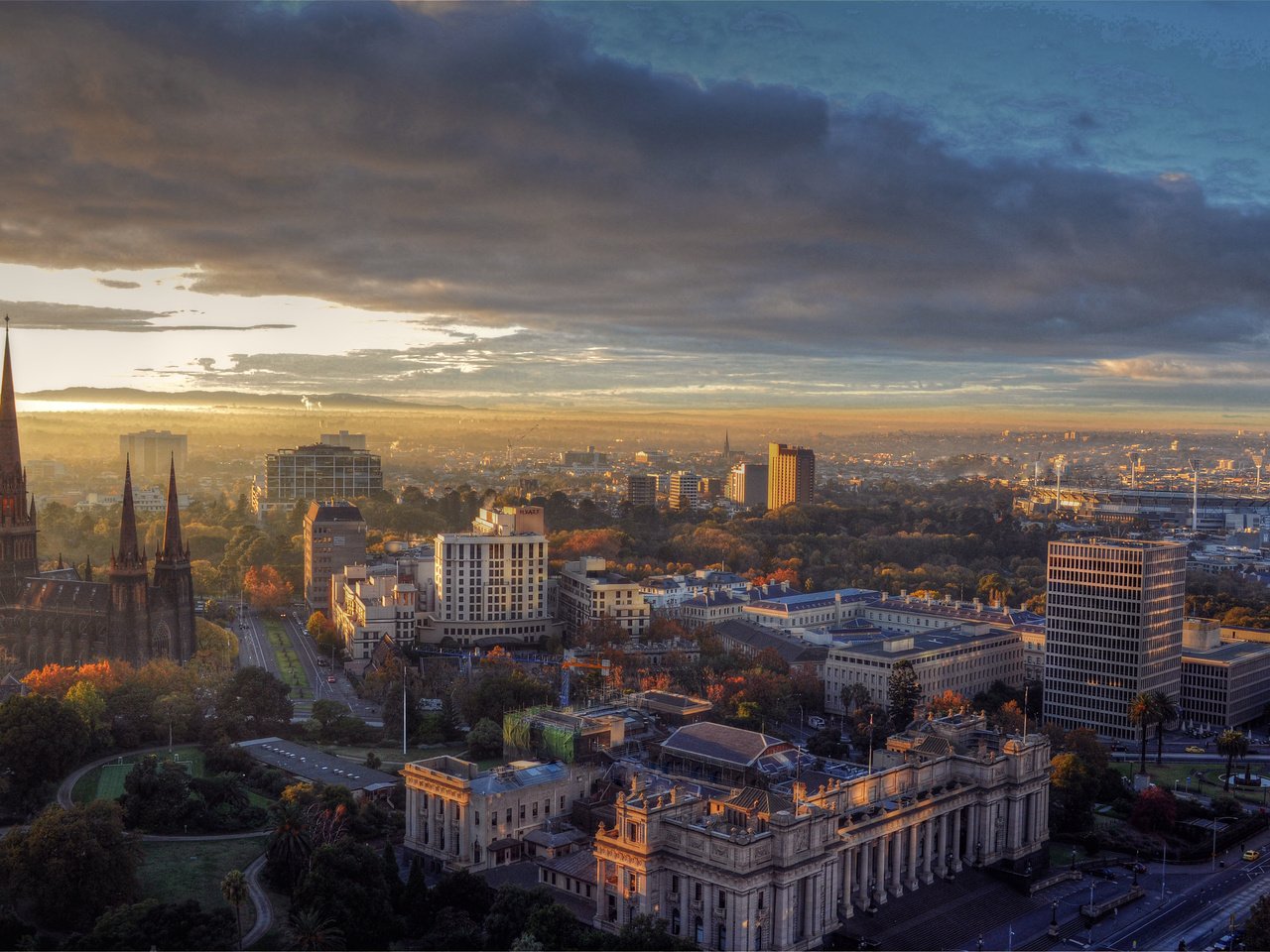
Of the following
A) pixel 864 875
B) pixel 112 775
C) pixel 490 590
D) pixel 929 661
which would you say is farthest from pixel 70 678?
pixel 929 661

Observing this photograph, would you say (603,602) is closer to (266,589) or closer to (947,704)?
(947,704)

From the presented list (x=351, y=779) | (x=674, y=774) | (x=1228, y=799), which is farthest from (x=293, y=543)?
(x=1228, y=799)

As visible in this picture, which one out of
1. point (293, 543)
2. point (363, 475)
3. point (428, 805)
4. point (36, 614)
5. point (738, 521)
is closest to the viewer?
point (428, 805)

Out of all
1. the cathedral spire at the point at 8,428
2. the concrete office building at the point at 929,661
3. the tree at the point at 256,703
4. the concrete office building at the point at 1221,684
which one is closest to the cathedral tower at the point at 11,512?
the cathedral spire at the point at 8,428

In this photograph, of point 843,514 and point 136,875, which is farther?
point 843,514

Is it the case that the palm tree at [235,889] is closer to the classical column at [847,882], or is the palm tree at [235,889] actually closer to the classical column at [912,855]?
the classical column at [847,882]

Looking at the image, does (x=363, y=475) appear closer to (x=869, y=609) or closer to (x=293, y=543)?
(x=293, y=543)
